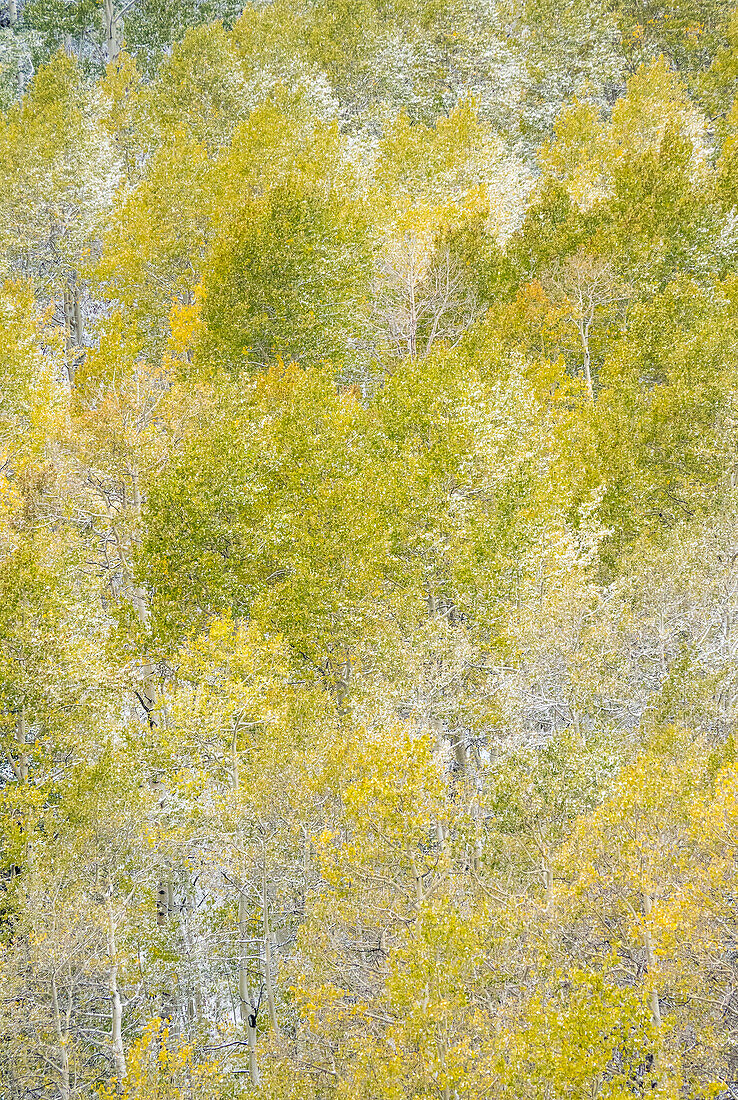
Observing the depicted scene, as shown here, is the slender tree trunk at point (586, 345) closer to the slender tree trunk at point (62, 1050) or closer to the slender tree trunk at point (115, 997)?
the slender tree trunk at point (115, 997)

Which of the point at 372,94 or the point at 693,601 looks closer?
the point at 693,601

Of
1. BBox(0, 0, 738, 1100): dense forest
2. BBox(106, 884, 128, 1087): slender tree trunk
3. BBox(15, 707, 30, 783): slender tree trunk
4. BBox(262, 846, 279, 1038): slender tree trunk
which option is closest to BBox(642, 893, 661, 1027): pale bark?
BBox(0, 0, 738, 1100): dense forest

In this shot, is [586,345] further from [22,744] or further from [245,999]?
[245,999]

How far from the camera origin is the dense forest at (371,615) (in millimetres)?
17734

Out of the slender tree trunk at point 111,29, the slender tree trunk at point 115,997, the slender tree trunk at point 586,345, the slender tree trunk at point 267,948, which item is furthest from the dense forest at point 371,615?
the slender tree trunk at point 111,29

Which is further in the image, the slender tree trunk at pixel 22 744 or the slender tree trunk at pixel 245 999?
the slender tree trunk at pixel 22 744

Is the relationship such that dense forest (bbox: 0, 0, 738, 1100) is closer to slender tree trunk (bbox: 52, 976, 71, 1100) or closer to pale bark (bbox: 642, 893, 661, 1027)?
pale bark (bbox: 642, 893, 661, 1027)

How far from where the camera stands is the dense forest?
698 inches

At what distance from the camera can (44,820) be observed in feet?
78.4

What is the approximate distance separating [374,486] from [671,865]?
16922 millimetres

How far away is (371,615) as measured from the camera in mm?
28406

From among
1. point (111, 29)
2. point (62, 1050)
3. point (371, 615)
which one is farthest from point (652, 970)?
point (111, 29)

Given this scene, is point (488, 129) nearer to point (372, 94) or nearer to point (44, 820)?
point (372, 94)

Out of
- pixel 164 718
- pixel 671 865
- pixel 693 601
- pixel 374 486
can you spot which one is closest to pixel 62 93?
pixel 374 486
